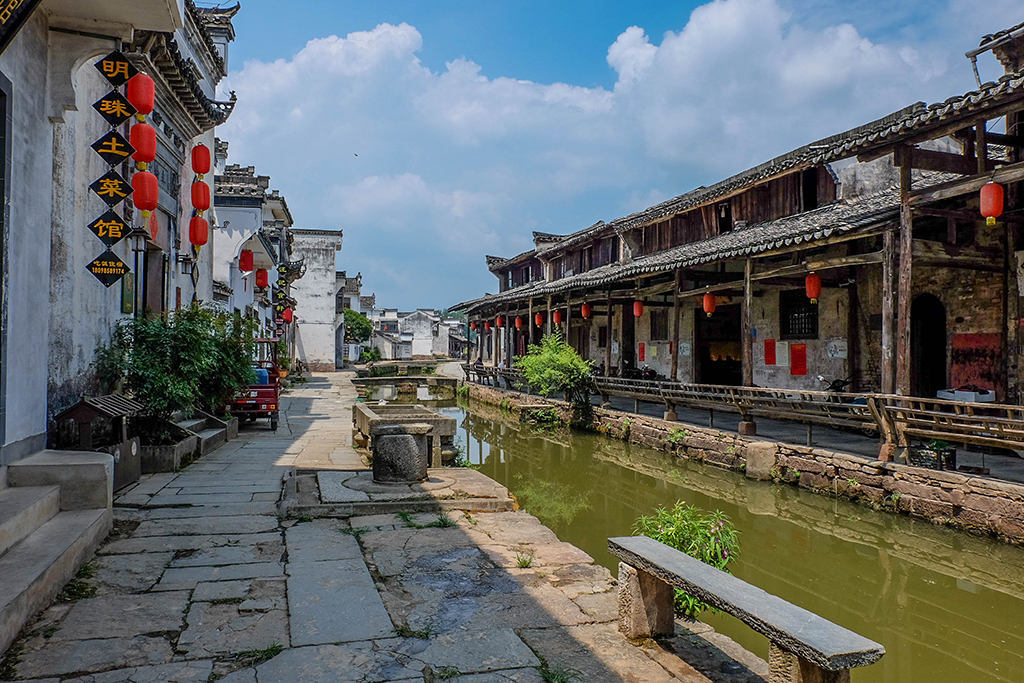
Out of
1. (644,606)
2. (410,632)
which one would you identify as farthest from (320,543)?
(644,606)

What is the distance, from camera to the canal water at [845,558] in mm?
4480

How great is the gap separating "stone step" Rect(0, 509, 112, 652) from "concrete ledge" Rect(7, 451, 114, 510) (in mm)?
84

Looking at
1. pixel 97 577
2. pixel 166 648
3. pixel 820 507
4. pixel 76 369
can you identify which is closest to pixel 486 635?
pixel 166 648

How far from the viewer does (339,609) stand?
3.61m

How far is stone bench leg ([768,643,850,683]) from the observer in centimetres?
247

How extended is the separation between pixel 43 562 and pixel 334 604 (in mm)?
1599

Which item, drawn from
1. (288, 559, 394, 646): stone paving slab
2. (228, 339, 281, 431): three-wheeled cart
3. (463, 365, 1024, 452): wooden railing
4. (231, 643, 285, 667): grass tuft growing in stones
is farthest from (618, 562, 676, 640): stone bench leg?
(228, 339, 281, 431): three-wheeled cart

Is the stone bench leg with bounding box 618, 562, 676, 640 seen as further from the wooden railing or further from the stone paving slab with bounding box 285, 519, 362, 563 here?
the wooden railing

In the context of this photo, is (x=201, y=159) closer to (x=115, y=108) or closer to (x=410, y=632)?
(x=115, y=108)

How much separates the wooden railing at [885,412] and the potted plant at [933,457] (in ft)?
0.45

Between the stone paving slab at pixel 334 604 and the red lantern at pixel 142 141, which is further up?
the red lantern at pixel 142 141

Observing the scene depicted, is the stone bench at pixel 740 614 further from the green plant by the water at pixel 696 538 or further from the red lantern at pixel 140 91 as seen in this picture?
the red lantern at pixel 140 91

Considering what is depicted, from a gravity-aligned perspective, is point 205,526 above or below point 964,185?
below

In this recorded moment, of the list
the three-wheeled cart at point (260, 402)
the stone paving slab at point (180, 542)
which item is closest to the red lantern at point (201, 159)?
the three-wheeled cart at point (260, 402)
